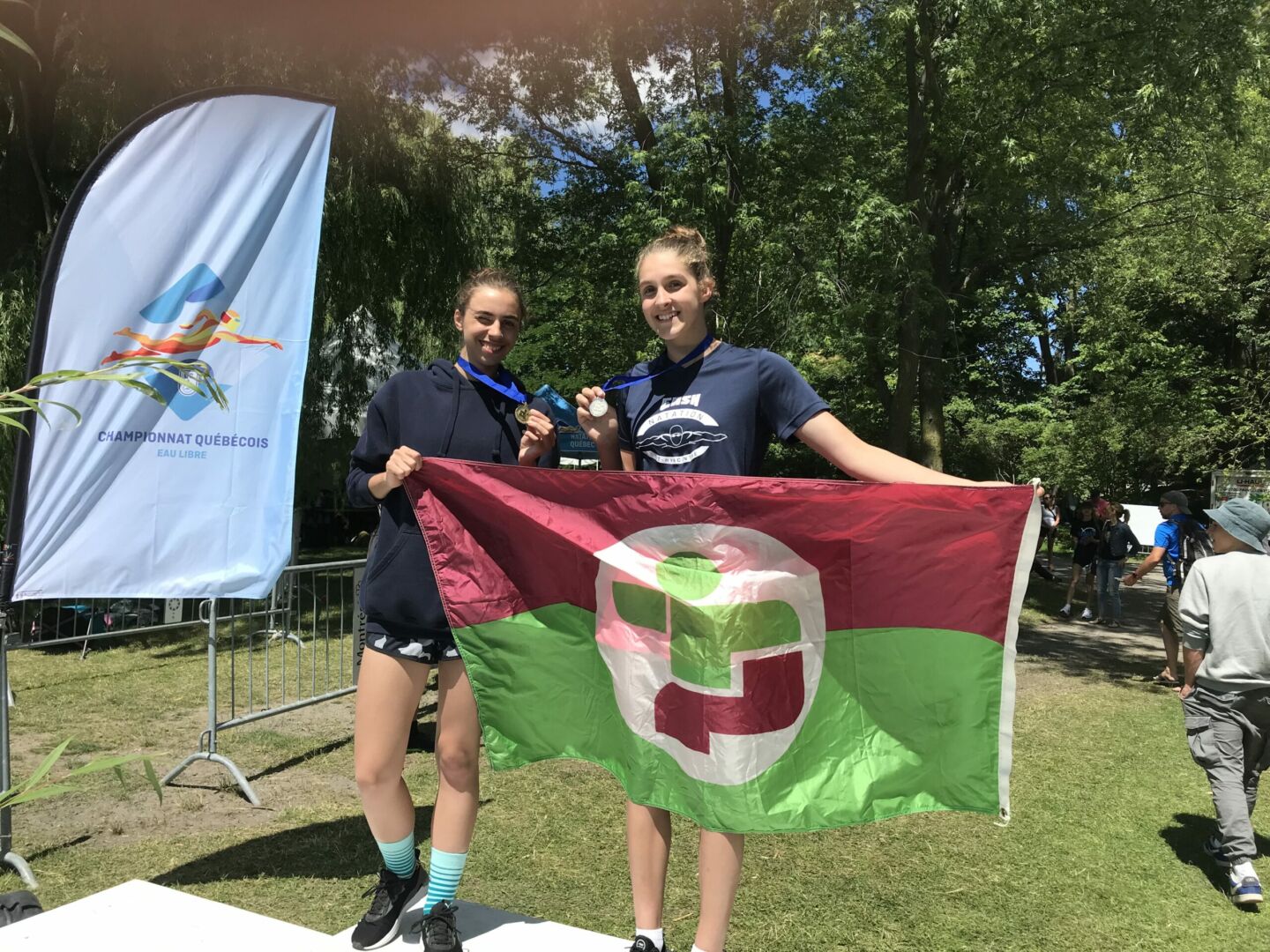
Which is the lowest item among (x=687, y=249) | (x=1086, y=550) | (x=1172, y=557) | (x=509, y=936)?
(x=1086, y=550)

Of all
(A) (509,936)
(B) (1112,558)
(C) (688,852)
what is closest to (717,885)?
(A) (509,936)

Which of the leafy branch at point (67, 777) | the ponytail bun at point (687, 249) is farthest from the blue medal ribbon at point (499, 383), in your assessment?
the leafy branch at point (67, 777)

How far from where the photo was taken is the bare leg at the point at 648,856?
2.71 meters

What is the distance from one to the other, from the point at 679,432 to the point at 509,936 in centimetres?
171

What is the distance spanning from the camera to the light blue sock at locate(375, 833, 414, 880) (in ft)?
10.1

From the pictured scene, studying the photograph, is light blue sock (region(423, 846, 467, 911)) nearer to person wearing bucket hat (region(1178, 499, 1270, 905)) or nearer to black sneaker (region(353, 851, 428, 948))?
black sneaker (region(353, 851, 428, 948))

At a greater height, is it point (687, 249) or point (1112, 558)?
point (687, 249)

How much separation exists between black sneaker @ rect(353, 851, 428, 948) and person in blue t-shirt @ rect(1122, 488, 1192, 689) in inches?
318

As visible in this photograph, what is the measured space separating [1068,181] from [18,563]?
13.2 metres

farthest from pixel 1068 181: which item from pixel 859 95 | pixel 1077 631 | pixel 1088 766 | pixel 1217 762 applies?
pixel 1217 762

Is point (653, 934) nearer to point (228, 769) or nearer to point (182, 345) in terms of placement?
point (182, 345)

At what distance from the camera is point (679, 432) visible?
8.93 feet

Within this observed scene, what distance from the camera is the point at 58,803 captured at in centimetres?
542

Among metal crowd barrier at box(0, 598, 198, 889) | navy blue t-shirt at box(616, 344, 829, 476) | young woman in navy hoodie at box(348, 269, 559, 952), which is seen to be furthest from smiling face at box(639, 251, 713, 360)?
metal crowd barrier at box(0, 598, 198, 889)
